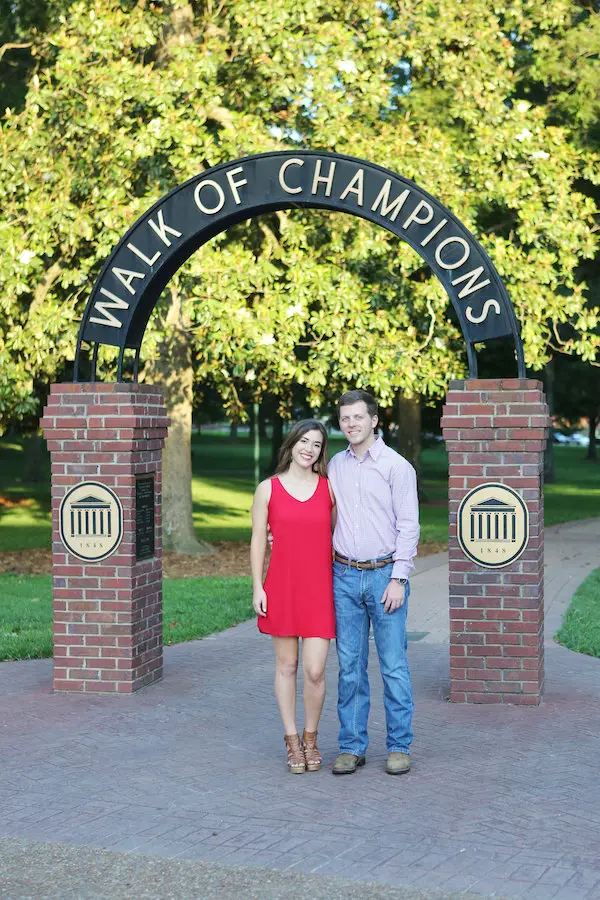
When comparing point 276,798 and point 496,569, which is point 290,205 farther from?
point 276,798

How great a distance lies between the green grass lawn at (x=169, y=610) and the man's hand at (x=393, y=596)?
→ 14.2ft

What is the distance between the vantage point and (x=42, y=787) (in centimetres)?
577

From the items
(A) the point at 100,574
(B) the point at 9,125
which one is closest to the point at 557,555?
(B) the point at 9,125

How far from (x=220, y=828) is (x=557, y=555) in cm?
1271

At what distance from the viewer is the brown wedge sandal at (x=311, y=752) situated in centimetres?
604

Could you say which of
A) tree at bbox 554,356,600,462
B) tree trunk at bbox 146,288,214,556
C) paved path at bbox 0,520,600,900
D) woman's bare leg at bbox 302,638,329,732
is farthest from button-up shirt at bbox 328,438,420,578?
tree at bbox 554,356,600,462

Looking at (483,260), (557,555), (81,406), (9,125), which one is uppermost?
(9,125)

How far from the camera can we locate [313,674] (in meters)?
5.97

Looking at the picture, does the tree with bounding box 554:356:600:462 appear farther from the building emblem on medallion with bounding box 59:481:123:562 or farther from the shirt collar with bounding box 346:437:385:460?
the shirt collar with bounding box 346:437:385:460

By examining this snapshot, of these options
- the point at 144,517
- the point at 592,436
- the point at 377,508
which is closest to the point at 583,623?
the point at 144,517

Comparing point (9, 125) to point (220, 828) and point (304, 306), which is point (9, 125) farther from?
point (220, 828)

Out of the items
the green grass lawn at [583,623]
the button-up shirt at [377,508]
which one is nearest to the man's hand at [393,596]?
the button-up shirt at [377,508]

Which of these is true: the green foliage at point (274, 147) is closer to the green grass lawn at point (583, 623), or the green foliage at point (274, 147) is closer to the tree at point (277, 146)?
the tree at point (277, 146)

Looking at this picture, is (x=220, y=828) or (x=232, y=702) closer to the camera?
(x=220, y=828)
